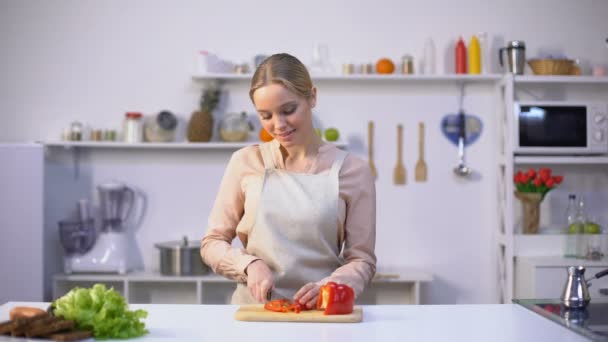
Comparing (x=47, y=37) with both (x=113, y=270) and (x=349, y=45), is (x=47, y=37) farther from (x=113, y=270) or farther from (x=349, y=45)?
Answer: (x=349, y=45)

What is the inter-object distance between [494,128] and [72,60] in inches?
96.1

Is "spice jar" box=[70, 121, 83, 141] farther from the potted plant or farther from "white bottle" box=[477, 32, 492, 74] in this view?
the potted plant

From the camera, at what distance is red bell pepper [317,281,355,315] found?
1.89m

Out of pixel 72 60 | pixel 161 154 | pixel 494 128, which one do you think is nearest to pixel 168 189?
pixel 161 154

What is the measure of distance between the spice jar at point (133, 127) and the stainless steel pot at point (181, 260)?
61 centimetres

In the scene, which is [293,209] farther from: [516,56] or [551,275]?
[516,56]

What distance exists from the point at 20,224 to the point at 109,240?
0.48 meters

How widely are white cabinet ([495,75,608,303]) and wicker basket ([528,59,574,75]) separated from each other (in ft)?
0.17

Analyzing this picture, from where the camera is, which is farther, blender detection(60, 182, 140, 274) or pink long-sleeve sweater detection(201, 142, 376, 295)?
blender detection(60, 182, 140, 274)

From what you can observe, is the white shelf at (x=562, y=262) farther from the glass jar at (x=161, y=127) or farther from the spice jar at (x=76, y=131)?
the spice jar at (x=76, y=131)

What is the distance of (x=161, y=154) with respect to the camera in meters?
4.59

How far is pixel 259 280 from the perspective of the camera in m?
2.01

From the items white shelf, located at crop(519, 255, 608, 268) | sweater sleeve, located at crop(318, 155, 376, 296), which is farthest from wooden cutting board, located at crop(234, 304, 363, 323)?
white shelf, located at crop(519, 255, 608, 268)

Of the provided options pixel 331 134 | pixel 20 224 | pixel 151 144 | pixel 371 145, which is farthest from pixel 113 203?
pixel 371 145
